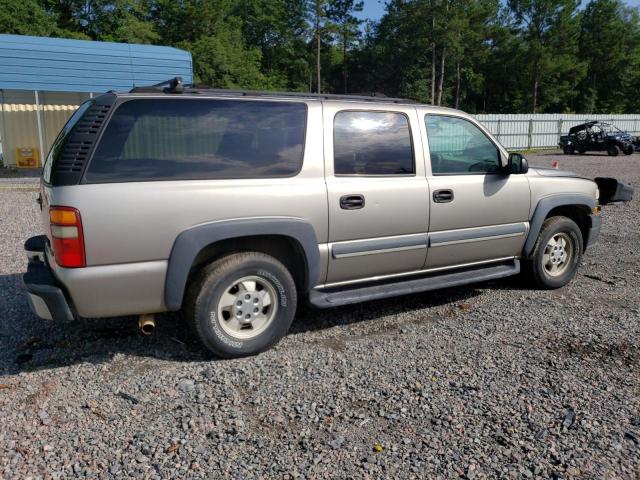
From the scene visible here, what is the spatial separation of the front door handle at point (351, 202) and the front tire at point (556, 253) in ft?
7.02

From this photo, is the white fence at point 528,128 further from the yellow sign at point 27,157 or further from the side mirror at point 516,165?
the side mirror at point 516,165

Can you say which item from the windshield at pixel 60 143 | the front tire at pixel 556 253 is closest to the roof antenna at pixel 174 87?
the windshield at pixel 60 143

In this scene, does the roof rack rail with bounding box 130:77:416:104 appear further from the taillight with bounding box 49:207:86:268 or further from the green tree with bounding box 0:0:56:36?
the green tree with bounding box 0:0:56:36

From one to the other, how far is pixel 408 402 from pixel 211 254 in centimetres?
165

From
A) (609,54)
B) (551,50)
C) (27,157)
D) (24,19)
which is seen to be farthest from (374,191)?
(609,54)

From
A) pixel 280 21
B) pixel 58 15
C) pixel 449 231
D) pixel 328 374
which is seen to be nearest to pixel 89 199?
pixel 328 374

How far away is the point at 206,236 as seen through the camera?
12.5 feet

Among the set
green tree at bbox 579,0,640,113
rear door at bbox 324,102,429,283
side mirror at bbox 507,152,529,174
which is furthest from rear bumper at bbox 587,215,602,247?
green tree at bbox 579,0,640,113

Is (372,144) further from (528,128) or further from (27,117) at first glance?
(528,128)

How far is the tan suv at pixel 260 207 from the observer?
3.60 metres

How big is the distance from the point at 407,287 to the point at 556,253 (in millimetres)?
1951

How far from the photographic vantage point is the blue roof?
630 inches

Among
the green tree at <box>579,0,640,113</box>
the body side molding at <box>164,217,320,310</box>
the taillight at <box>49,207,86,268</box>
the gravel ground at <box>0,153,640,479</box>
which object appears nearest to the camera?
the gravel ground at <box>0,153,640,479</box>

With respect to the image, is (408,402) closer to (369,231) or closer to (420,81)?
(369,231)
